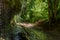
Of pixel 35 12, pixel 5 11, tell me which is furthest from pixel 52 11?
pixel 5 11

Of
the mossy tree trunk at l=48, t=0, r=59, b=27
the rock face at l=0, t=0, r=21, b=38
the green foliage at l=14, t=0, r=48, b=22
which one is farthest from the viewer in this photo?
the green foliage at l=14, t=0, r=48, b=22

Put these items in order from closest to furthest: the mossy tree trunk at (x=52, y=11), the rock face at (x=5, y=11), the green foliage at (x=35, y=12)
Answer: the rock face at (x=5, y=11) < the mossy tree trunk at (x=52, y=11) < the green foliage at (x=35, y=12)

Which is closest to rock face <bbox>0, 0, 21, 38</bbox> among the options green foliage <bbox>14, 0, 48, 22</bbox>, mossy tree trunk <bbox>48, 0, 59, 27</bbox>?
mossy tree trunk <bbox>48, 0, 59, 27</bbox>

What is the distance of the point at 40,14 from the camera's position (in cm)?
1214

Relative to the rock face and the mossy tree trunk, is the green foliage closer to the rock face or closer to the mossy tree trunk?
the mossy tree trunk

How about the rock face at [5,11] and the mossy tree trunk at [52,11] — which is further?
the mossy tree trunk at [52,11]

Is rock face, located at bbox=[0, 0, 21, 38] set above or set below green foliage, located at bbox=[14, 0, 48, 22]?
above

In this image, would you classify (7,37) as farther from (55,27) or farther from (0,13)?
(55,27)

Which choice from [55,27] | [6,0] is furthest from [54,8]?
[6,0]

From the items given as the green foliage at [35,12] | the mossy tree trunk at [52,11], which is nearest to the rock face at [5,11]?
the mossy tree trunk at [52,11]

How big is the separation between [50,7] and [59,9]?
0.81m

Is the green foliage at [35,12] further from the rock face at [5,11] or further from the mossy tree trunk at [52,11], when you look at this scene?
the rock face at [5,11]

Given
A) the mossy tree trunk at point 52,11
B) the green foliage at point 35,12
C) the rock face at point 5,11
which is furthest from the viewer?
the green foliage at point 35,12

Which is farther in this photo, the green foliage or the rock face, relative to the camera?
the green foliage
